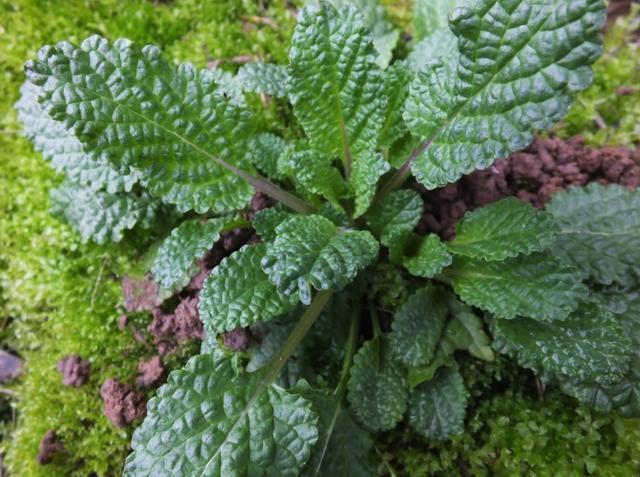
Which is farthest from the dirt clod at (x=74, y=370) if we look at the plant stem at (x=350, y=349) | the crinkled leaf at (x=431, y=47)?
the crinkled leaf at (x=431, y=47)

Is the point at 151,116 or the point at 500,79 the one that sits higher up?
the point at 151,116

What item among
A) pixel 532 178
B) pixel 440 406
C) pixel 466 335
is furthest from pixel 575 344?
pixel 532 178

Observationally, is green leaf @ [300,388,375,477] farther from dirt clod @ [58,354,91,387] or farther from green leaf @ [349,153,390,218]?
dirt clod @ [58,354,91,387]

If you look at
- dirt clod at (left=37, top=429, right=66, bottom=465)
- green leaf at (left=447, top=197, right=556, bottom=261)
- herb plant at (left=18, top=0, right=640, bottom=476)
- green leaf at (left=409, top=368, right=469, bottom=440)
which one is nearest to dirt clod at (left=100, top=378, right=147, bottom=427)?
dirt clod at (left=37, top=429, right=66, bottom=465)

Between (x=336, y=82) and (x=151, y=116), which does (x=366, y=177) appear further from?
(x=151, y=116)

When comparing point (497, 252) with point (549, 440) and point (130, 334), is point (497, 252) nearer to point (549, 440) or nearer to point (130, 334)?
point (549, 440)

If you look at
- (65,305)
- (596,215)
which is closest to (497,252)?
(596,215)
